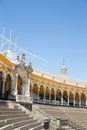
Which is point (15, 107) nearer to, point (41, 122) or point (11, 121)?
point (41, 122)

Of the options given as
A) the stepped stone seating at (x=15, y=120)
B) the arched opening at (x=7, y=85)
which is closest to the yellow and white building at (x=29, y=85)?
the arched opening at (x=7, y=85)

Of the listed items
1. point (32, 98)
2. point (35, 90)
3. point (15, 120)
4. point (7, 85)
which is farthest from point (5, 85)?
point (15, 120)

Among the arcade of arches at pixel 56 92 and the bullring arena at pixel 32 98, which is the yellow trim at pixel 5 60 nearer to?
the bullring arena at pixel 32 98

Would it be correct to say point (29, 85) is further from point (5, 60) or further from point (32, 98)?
point (5, 60)

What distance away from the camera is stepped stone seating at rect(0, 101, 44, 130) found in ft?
47.6

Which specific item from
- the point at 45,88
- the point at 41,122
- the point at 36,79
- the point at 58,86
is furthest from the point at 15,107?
the point at 58,86

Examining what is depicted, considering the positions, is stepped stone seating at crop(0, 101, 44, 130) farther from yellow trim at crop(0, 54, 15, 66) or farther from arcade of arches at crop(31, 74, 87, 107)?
arcade of arches at crop(31, 74, 87, 107)

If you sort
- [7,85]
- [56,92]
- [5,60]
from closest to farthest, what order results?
[5,60]
[7,85]
[56,92]

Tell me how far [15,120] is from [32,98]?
13002 mm

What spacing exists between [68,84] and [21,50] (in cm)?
1210

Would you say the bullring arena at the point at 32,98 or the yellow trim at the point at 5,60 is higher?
the yellow trim at the point at 5,60

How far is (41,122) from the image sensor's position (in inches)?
806

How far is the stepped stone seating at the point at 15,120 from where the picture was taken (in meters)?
14.5

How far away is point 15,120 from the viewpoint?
1673 centimetres
